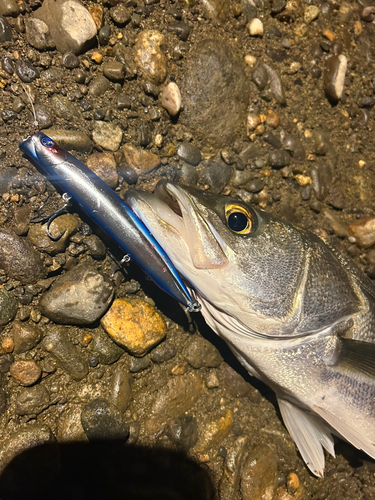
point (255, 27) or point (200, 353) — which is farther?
point (255, 27)

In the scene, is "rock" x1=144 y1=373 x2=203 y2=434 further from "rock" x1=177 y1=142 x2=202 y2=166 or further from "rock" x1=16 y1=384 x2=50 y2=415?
"rock" x1=177 y1=142 x2=202 y2=166

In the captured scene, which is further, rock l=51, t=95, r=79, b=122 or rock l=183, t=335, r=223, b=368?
rock l=183, t=335, r=223, b=368

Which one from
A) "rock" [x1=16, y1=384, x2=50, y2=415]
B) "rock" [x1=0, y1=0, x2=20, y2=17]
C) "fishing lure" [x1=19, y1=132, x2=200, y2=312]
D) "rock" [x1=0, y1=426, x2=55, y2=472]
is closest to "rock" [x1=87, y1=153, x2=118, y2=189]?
"fishing lure" [x1=19, y1=132, x2=200, y2=312]

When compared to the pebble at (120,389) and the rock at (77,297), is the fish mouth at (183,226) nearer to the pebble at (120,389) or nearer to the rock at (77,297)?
the rock at (77,297)

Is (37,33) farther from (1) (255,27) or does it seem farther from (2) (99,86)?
(1) (255,27)

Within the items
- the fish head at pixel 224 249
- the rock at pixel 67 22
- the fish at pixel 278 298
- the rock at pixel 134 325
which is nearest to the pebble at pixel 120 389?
the rock at pixel 134 325

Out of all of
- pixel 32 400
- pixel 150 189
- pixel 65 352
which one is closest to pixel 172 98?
pixel 150 189
